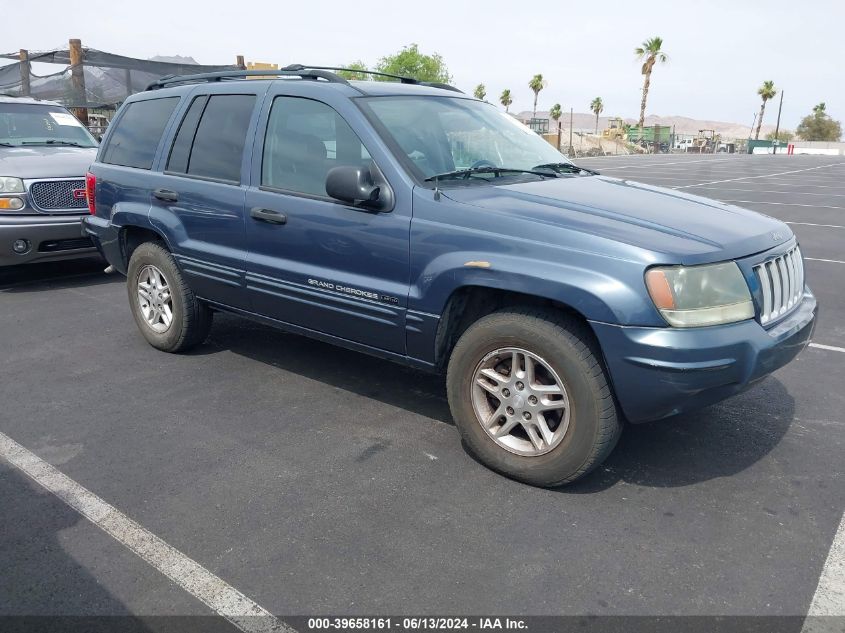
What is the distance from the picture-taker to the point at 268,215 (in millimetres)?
4172

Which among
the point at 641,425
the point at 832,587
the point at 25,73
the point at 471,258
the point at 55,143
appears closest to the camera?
the point at 832,587

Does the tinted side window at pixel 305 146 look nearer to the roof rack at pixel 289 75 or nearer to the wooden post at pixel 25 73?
the roof rack at pixel 289 75

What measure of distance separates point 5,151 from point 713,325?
7.65 meters

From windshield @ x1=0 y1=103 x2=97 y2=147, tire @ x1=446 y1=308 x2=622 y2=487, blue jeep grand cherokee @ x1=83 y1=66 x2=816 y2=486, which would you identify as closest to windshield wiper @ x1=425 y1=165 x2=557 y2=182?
blue jeep grand cherokee @ x1=83 y1=66 x2=816 y2=486

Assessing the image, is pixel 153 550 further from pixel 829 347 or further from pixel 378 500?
pixel 829 347

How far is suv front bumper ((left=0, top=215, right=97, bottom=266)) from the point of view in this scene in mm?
7062

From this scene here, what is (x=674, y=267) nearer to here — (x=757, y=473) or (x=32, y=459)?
(x=757, y=473)

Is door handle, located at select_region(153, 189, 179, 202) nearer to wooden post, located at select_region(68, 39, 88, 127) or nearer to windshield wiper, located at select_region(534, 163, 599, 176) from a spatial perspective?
windshield wiper, located at select_region(534, 163, 599, 176)

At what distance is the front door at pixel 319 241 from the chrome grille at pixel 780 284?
1.68 metres

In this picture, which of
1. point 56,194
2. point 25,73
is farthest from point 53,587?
point 25,73

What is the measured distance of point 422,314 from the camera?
3.60 m

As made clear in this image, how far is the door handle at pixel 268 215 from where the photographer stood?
4.11 metres

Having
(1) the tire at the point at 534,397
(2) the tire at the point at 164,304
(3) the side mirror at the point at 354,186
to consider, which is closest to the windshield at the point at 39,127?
(2) the tire at the point at 164,304

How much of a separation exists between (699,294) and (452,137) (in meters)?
1.78
